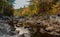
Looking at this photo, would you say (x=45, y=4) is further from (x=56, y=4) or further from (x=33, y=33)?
(x=33, y=33)

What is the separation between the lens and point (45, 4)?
65.0 ft

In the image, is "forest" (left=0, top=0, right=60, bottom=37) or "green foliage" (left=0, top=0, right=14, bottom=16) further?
"green foliage" (left=0, top=0, right=14, bottom=16)

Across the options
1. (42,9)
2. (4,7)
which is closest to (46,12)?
(42,9)

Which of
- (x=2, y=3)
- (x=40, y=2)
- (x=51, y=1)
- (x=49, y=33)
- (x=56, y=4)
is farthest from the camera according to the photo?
(x=2, y=3)

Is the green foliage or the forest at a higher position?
the forest

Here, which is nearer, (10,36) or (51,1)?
(10,36)

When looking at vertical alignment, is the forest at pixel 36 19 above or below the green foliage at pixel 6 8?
above

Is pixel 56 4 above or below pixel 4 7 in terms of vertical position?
above

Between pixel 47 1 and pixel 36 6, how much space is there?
184 centimetres

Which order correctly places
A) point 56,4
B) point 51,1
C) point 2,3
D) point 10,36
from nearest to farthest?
point 10,36 → point 56,4 → point 51,1 → point 2,3

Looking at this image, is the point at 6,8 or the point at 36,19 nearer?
the point at 36,19

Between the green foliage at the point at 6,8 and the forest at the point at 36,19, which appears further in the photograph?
the green foliage at the point at 6,8

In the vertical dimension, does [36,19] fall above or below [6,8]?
above

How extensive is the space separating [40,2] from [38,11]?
111 cm
